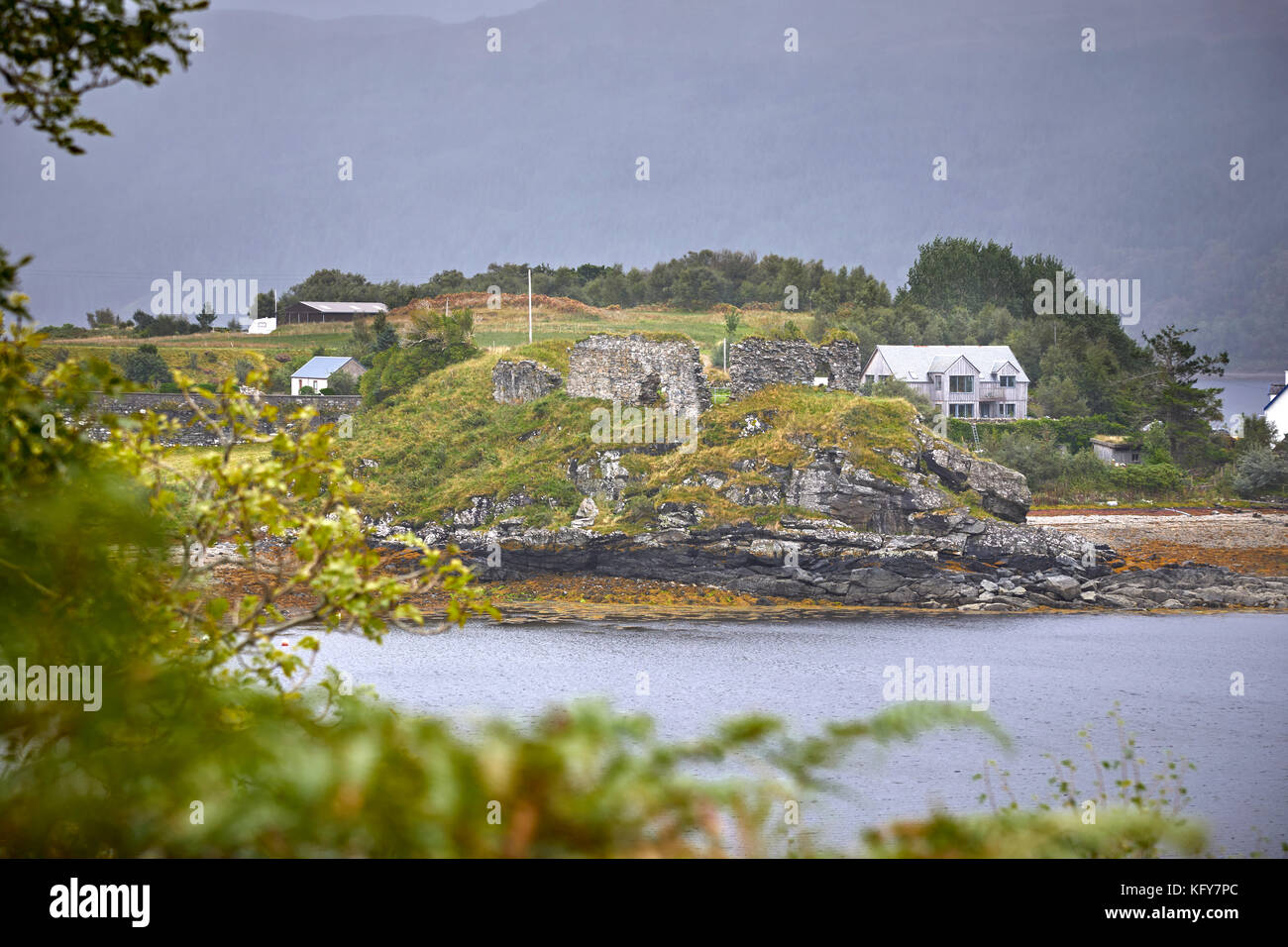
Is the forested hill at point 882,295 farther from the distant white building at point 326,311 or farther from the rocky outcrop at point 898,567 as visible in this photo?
the rocky outcrop at point 898,567

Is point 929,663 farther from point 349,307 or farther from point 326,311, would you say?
point 349,307

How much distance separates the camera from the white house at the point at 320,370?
46.6 metres

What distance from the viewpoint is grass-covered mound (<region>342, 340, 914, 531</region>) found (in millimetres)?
36062

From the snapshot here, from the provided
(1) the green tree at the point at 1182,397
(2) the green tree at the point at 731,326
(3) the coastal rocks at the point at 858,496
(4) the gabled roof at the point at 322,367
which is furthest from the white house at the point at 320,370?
(1) the green tree at the point at 1182,397

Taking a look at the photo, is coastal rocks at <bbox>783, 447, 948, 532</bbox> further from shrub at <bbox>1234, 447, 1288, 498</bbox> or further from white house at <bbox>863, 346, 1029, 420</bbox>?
shrub at <bbox>1234, 447, 1288, 498</bbox>

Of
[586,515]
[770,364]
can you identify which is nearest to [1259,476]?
[770,364]

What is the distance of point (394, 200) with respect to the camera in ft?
491

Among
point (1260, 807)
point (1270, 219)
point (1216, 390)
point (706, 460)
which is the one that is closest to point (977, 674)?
point (1260, 807)

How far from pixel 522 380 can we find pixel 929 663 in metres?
22.1

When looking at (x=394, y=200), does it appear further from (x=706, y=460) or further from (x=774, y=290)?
(x=706, y=460)

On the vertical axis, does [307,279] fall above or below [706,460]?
above

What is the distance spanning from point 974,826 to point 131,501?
2322 millimetres

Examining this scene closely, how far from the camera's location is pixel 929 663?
2402 centimetres

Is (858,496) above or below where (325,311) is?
below
